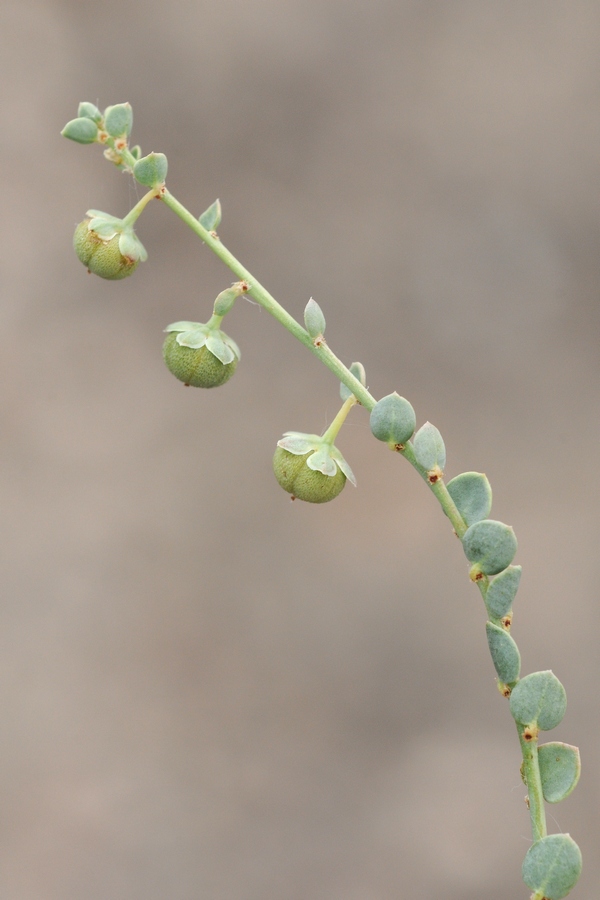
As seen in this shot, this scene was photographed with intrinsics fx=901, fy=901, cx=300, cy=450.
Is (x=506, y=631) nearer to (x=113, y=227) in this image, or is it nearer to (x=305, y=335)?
(x=305, y=335)

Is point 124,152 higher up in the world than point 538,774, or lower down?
higher up

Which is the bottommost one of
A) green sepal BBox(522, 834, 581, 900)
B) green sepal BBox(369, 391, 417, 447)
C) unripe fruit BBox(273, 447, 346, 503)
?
green sepal BBox(522, 834, 581, 900)

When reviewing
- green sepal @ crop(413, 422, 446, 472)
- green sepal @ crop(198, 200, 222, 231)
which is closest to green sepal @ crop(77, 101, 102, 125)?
green sepal @ crop(198, 200, 222, 231)

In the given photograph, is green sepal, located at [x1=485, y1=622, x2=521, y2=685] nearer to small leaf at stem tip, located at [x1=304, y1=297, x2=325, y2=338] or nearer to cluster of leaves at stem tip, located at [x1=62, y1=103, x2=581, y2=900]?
cluster of leaves at stem tip, located at [x1=62, y1=103, x2=581, y2=900]

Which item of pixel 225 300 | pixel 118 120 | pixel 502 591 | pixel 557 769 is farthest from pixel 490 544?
pixel 118 120

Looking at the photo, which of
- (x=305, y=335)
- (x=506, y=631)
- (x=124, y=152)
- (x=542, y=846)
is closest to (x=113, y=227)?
(x=124, y=152)

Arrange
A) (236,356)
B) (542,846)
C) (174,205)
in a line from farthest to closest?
(236,356), (174,205), (542,846)
